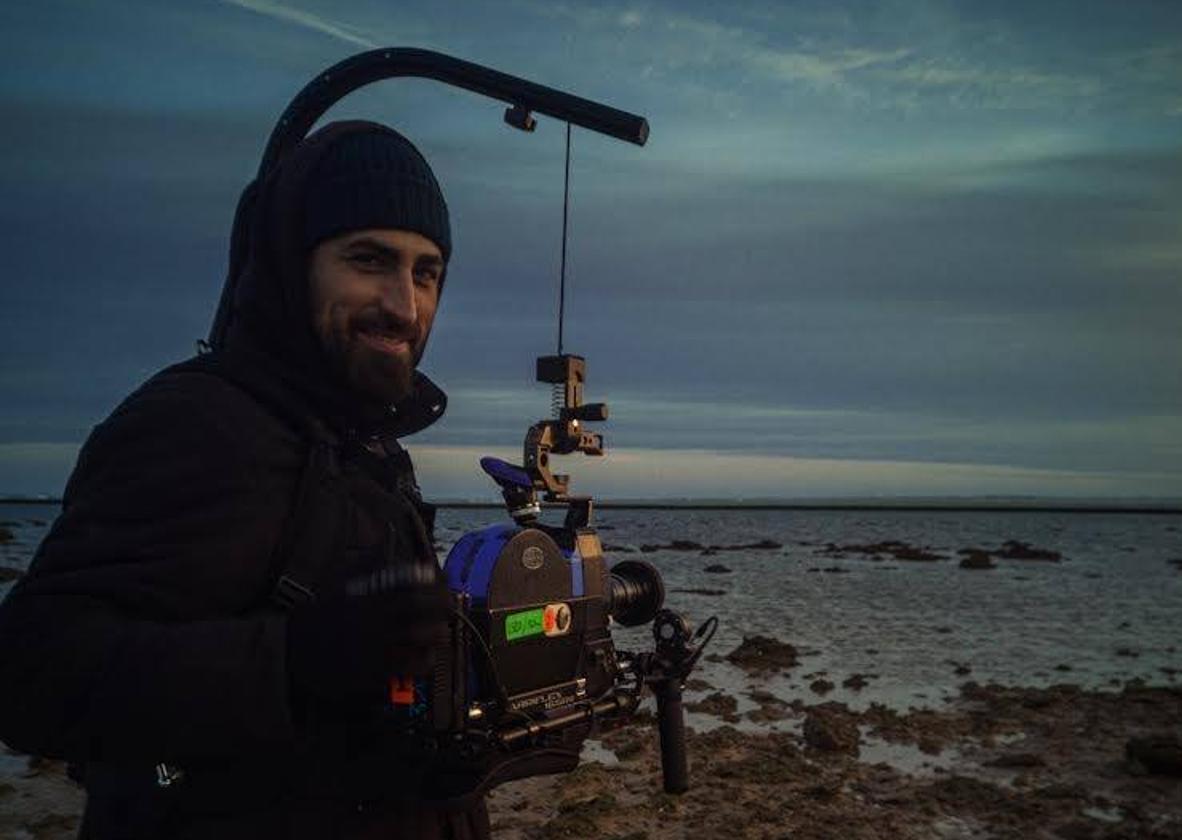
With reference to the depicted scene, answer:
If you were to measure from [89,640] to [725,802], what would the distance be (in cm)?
767

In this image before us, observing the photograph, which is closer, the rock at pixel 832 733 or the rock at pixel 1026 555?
the rock at pixel 832 733

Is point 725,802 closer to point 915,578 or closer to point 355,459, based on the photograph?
point 355,459

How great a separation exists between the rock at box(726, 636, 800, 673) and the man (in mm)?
13810

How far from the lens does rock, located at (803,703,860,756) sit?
1020cm

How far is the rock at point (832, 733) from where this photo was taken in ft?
33.5

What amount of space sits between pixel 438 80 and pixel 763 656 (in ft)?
47.5

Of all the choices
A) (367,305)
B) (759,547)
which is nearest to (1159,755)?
(367,305)

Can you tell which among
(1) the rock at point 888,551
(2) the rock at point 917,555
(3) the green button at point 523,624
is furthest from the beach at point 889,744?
(1) the rock at point 888,551

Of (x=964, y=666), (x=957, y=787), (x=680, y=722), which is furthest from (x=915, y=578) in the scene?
(x=680, y=722)

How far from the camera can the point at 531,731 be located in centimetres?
261

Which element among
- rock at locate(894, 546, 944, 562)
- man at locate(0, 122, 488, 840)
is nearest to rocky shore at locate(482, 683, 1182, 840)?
man at locate(0, 122, 488, 840)

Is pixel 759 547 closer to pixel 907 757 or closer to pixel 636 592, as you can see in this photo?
pixel 907 757

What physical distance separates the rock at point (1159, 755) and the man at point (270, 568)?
31.7 ft

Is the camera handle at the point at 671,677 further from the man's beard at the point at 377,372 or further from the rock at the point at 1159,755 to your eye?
the rock at the point at 1159,755
